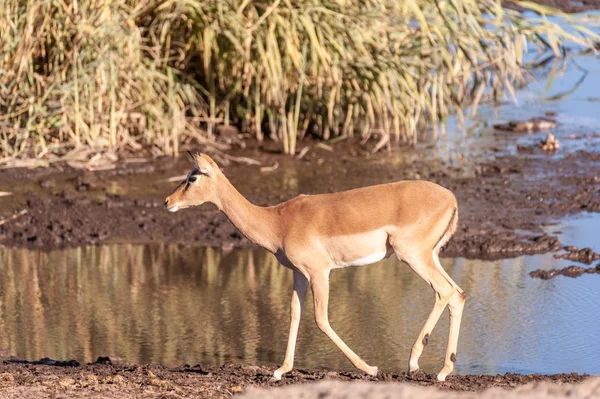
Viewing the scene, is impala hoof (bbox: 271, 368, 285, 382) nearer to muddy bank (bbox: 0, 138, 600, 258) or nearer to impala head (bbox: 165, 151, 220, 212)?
impala head (bbox: 165, 151, 220, 212)

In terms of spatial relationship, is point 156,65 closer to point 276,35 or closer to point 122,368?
point 276,35

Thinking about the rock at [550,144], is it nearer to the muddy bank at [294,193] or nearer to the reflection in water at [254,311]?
the muddy bank at [294,193]

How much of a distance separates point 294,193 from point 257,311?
10.9ft

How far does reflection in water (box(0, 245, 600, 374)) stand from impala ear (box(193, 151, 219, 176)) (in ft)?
4.55

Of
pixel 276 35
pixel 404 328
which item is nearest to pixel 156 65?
pixel 276 35

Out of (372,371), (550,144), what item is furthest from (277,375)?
(550,144)

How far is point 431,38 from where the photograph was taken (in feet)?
41.5

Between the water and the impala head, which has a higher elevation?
the impala head

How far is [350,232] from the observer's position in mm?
6559

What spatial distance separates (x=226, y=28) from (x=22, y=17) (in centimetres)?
225

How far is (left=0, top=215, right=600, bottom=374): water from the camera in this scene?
7559 mm

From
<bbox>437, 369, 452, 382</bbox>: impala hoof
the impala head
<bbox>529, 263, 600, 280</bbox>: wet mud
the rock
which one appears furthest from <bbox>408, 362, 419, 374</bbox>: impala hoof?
the rock

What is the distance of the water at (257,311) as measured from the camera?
7559 millimetres

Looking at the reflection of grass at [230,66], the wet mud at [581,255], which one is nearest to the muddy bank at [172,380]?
the wet mud at [581,255]
